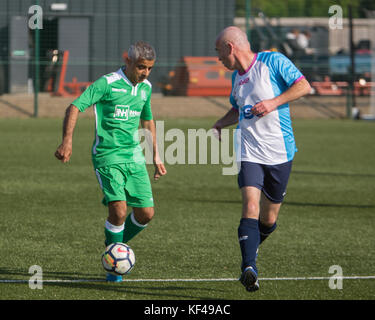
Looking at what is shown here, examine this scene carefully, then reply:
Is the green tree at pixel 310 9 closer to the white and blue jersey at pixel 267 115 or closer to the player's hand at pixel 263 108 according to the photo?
the white and blue jersey at pixel 267 115

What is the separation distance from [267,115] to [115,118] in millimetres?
1177

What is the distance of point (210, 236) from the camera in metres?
8.44

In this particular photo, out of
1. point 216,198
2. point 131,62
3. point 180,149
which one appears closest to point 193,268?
point 131,62

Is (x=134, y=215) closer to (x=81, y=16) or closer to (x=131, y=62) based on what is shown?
(x=131, y=62)

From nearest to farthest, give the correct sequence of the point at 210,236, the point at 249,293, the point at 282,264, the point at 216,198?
the point at 249,293, the point at 282,264, the point at 210,236, the point at 216,198

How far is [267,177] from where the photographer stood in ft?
21.1

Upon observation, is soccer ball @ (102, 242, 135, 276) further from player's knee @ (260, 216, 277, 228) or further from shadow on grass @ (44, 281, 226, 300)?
player's knee @ (260, 216, 277, 228)

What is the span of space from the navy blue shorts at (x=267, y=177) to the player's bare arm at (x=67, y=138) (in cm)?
129

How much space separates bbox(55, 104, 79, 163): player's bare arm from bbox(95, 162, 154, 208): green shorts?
1.19ft

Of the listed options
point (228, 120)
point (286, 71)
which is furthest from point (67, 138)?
point (286, 71)

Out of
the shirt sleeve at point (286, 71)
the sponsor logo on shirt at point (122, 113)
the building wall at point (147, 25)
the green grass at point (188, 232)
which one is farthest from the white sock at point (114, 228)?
the building wall at point (147, 25)

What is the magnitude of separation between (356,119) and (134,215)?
21.7m

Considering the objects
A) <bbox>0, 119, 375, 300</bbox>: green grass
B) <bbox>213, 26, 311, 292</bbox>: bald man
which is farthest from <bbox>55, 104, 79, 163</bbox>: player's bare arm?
<bbox>213, 26, 311, 292</bbox>: bald man

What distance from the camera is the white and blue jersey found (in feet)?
20.7
